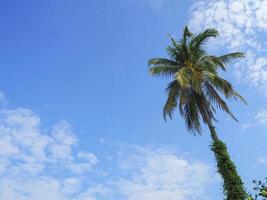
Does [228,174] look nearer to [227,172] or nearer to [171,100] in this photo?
[227,172]

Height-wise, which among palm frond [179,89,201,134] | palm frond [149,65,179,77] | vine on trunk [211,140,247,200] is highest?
palm frond [149,65,179,77]

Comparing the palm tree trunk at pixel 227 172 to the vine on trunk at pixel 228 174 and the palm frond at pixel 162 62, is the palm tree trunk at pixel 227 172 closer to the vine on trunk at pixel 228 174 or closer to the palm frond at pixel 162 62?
the vine on trunk at pixel 228 174

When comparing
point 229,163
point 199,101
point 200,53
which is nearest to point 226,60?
point 200,53

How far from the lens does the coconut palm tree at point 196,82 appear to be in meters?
28.4

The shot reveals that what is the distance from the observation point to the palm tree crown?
2897 cm

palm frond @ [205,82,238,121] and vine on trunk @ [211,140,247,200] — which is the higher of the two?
palm frond @ [205,82,238,121]

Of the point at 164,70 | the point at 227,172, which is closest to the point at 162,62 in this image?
the point at 164,70

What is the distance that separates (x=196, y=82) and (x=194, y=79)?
24 centimetres

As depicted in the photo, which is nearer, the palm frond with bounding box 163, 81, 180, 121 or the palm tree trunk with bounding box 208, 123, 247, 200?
the palm tree trunk with bounding box 208, 123, 247, 200

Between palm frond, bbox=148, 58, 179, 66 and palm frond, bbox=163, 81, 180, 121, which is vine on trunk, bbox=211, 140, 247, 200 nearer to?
palm frond, bbox=163, 81, 180, 121

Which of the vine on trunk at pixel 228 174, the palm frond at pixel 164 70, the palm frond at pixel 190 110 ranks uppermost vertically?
the palm frond at pixel 164 70

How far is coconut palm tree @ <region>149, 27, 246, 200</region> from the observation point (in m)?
28.4

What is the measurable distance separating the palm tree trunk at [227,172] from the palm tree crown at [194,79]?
73.5 inches

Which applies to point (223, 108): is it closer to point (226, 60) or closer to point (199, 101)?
point (199, 101)
